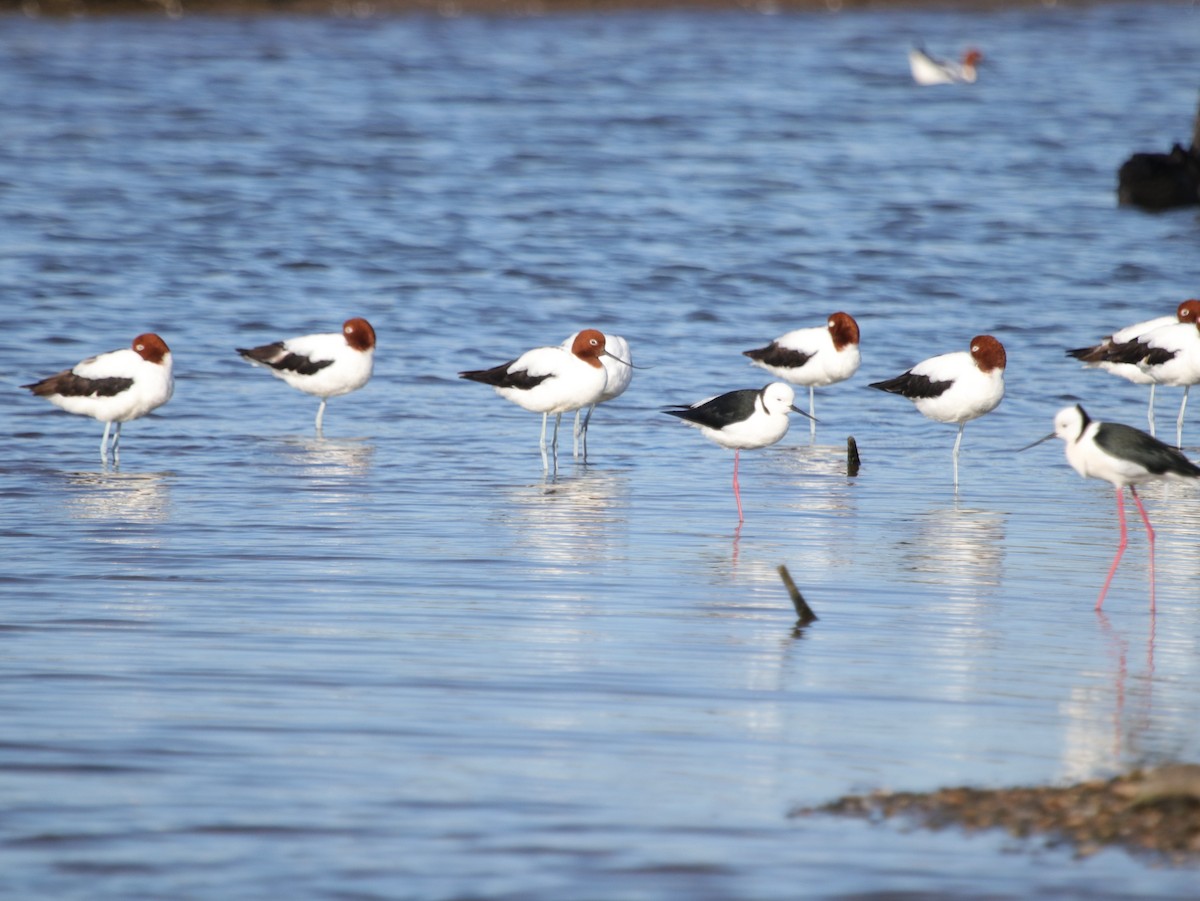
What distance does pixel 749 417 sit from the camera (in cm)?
1178

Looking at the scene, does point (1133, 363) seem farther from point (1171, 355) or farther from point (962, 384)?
point (962, 384)

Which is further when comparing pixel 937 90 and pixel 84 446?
pixel 937 90

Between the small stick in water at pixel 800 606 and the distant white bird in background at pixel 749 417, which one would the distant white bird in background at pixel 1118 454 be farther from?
the distant white bird in background at pixel 749 417

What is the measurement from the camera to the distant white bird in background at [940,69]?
4241 centimetres

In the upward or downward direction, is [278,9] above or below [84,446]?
above

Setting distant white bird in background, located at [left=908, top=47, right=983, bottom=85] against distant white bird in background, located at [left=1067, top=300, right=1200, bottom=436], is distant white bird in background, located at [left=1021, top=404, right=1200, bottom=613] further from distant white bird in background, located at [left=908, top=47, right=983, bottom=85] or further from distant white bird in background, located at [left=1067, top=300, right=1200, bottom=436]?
distant white bird in background, located at [left=908, top=47, right=983, bottom=85]

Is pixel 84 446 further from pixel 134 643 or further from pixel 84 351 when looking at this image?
pixel 134 643

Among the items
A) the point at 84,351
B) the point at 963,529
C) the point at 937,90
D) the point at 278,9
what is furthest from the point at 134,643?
the point at 278,9

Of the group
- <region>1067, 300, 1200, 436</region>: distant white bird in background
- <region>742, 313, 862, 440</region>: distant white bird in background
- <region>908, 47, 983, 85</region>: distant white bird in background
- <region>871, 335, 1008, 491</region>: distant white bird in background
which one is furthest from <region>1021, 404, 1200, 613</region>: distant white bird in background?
<region>908, 47, 983, 85</region>: distant white bird in background

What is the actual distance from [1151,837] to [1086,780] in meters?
0.62

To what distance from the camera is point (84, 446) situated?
44.9 ft

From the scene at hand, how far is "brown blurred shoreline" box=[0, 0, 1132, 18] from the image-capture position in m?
52.1

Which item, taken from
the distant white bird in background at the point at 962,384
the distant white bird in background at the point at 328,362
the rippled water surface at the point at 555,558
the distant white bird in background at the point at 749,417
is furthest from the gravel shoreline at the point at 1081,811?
the distant white bird in background at the point at 328,362

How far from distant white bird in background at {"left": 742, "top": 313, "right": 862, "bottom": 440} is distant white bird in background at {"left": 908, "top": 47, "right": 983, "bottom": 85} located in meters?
28.7
